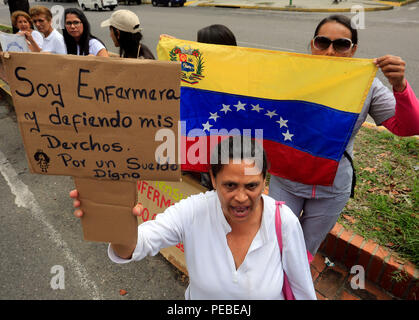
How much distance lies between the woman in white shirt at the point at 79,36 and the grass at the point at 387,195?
3.51 metres

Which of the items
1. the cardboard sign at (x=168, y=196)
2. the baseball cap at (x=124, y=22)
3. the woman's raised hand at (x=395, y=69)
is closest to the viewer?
the woman's raised hand at (x=395, y=69)

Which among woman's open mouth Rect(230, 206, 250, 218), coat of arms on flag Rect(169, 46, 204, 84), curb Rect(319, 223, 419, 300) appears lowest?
curb Rect(319, 223, 419, 300)

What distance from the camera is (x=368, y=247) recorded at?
2533mm

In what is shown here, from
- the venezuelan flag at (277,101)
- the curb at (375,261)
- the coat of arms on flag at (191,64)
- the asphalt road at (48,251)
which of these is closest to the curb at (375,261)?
the curb at (375,261)

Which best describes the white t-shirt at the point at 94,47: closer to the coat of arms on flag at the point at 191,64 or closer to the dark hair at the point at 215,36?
the dark hair at the point at 215,36

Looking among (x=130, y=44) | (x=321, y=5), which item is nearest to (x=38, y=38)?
(x=130, y=44)

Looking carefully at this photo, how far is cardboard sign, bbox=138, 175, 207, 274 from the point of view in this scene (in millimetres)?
2469

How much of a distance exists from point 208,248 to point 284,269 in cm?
42

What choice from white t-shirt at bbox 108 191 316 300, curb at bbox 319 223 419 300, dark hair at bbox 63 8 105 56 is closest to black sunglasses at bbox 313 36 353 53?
white t-shirt at bbox 108 191 316 300

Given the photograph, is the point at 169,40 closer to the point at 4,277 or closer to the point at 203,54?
the point at 203,54

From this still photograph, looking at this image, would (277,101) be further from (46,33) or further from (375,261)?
(46,33)

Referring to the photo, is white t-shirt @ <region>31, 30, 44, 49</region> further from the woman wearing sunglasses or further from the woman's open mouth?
the woman's open mouth

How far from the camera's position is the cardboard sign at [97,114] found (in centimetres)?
117
